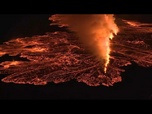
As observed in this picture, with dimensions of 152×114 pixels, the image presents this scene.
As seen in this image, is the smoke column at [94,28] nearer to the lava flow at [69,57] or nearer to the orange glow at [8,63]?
the lava flow at [69,57]

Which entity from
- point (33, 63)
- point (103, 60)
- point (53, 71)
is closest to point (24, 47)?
point (33, 63)

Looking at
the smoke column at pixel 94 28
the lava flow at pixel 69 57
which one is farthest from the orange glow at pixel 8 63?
the smoke column at pixel 94 28

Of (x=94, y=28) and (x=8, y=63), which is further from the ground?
(x=94, y=28)

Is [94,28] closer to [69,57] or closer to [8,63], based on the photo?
[69,57]

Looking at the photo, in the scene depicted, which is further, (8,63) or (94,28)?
(94,28)

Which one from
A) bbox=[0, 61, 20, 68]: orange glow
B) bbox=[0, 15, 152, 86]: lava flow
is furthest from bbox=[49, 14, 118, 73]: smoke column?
bbox=[0, 61, 20, 68]: orange glow

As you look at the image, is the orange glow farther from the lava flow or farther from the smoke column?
the smoke column

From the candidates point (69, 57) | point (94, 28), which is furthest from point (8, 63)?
point (94, 28)
